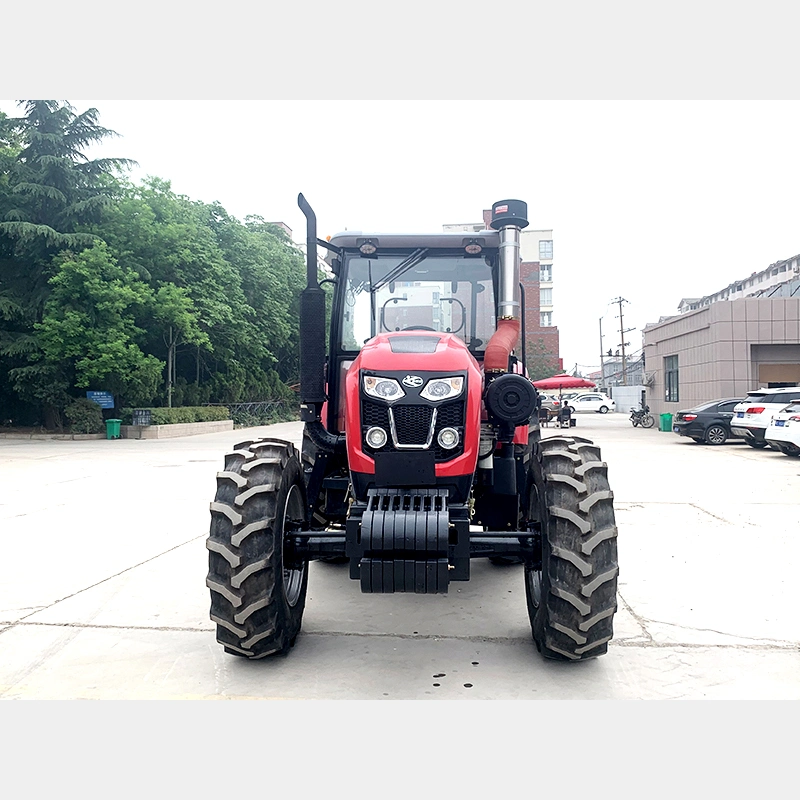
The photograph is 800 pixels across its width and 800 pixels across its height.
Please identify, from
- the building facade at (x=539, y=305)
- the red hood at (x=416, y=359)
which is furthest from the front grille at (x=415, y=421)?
the building facade at (x=539, y=305)

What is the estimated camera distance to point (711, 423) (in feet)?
68.9

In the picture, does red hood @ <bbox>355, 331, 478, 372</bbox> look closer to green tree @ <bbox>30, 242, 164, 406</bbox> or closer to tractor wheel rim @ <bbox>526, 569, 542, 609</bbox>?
tractor wheel rim @ <bbox>526, 569, 542, 609</bbox>

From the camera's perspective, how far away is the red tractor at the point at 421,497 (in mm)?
3678

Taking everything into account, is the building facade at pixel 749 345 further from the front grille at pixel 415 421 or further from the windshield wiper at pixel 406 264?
the front grille at pixel 415 421

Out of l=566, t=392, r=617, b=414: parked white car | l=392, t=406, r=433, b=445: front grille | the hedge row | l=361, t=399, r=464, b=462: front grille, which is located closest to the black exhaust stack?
l=361, t=399, r=464, b=462: front grille

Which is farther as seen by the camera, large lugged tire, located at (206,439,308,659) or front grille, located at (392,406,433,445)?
front grille, located at (392,406,433,445)

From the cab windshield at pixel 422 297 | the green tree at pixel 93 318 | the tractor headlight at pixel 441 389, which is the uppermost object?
the green tree at pixel 93 318

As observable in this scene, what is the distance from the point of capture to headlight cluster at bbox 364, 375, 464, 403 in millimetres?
3990

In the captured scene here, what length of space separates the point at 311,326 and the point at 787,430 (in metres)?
14.8

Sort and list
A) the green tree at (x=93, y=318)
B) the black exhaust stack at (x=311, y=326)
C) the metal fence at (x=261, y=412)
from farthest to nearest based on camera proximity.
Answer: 1. the metal fence at (x=261, y=412)
2. the green tree at (x=93, y=318)
3. the black exhaust stack at (x=311, y=326)

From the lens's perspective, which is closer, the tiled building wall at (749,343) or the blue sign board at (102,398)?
the blue sign board at (102,398)

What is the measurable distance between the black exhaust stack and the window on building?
2971cm

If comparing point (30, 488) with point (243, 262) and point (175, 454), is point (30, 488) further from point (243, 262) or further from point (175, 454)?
point (243, 262)

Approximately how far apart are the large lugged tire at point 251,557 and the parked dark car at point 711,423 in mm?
19514
